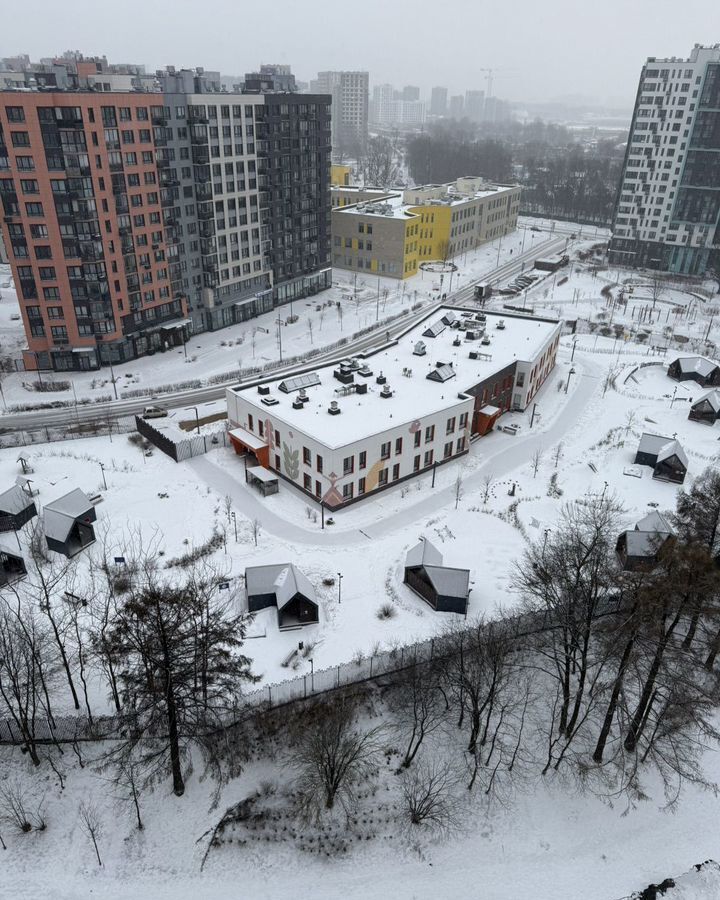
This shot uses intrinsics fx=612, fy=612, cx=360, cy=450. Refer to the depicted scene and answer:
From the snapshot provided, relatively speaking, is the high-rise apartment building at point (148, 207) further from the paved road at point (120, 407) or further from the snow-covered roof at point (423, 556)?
the snow-covered roof at point (423, 556)

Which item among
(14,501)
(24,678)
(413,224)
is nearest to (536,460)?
(24,678)

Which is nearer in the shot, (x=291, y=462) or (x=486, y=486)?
(x=291, y=462)

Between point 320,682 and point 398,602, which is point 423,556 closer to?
point 398,602

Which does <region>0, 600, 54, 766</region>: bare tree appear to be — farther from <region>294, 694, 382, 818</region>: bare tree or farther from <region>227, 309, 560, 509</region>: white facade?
<region>227, 309, 560, 509</region>: white facade

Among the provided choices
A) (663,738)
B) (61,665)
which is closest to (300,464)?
(61,665)

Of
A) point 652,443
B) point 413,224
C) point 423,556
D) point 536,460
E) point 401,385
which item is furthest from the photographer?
point 413,224

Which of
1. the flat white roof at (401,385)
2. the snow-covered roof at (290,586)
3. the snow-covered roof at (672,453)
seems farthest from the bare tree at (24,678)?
the snow-covered roof at (672,453)

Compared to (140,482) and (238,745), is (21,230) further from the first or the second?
(238,745)
